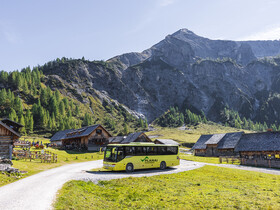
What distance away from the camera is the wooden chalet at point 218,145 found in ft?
213

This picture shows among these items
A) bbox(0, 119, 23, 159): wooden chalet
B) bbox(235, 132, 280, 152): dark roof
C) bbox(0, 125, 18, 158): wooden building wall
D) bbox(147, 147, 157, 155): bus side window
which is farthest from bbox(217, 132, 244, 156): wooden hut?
bbox(0, 125, 18, 158): wooden building wall

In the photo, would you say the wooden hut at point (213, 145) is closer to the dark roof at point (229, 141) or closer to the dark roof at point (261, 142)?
the dark roof at point (229, 141)

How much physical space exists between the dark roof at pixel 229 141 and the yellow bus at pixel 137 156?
37.5 m

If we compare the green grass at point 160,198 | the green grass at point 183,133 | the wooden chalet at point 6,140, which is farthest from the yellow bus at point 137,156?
the green grass at point 183,133

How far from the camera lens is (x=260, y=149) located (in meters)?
49.0

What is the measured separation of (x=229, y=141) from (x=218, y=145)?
4.80 metres

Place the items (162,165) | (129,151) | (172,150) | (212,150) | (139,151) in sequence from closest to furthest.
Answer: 1. (129,151)
2. (139,151)
3. (162,165)
4. (172,150)
5. (212,150)

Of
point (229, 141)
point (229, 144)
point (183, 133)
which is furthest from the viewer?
point (183, 133)

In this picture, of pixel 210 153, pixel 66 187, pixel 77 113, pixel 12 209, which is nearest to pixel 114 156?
pixel 66 187

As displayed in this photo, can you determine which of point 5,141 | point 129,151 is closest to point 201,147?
point 129,151

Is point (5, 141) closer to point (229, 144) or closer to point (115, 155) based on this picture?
point (115, 155)

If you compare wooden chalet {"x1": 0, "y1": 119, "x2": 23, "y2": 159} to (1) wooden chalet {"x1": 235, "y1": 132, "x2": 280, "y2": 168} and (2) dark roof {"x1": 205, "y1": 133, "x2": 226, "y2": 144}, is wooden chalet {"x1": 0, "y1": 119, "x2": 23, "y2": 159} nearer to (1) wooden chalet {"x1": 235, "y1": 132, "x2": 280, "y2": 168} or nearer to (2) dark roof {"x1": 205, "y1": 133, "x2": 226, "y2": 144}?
(1) wooden chalet {"x1": 235, "y1": 132, "x2": 280, "y2": 168}

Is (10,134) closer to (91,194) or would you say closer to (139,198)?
(91,194)

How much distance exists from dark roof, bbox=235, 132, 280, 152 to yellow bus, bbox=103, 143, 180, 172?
2745cm
